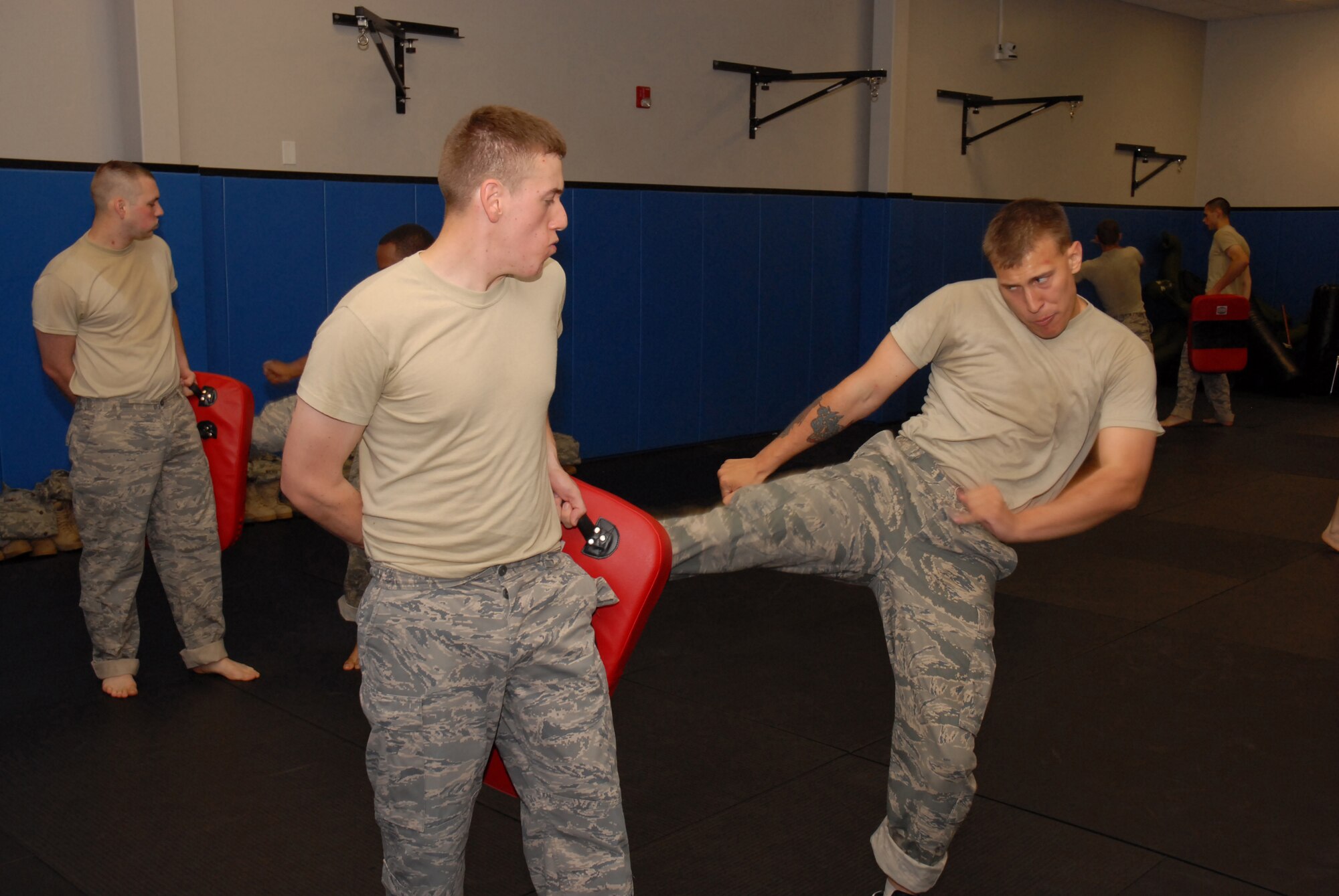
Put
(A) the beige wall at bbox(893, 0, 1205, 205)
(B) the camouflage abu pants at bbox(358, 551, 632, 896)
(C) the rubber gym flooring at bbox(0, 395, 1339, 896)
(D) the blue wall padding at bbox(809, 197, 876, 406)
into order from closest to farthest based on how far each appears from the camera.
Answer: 1. (B) the camouflage abu pants at bbox(358, 551, 632, 896)
2. (C) the rubber gym flooring at bbox(0, 395, 1339, 896)
3. (D) the blue wall padding at bbox(809, 197, 876, 406)
4. (A) the beige wall at bbox(893, 0, 1205, 205)

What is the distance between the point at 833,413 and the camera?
8.38ft

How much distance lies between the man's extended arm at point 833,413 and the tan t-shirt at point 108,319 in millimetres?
2091

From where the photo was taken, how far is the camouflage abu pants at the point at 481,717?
6.16ft

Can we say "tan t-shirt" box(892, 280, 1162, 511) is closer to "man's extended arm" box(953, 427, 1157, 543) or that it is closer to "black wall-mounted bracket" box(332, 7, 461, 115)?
"man's extended arm" box(953, 427, 1157, 543)

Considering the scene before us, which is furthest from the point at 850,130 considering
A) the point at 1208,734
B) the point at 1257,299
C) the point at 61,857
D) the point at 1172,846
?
the point at 61,857

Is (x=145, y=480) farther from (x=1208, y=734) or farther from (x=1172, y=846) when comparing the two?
(x=1208, y=734)

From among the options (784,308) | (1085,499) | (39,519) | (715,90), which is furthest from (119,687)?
(784,308)

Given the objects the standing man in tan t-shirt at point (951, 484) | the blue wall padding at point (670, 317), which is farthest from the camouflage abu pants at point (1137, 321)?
the standing man in tan t-shirt at point (951, 484)

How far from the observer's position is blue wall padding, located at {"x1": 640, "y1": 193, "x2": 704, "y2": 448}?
25.0 feet

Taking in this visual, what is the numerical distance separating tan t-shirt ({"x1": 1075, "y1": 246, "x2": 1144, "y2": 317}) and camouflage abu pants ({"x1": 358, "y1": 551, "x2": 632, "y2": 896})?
7084mm

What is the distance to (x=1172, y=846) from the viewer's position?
9.21 feet

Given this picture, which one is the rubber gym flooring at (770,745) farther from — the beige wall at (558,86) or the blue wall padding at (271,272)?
the beige wall at (558,86)

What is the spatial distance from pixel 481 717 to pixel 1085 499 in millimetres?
1298

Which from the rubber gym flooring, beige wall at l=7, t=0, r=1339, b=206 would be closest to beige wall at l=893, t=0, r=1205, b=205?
beige wall at l=7, t=0, r=1339, b=206
